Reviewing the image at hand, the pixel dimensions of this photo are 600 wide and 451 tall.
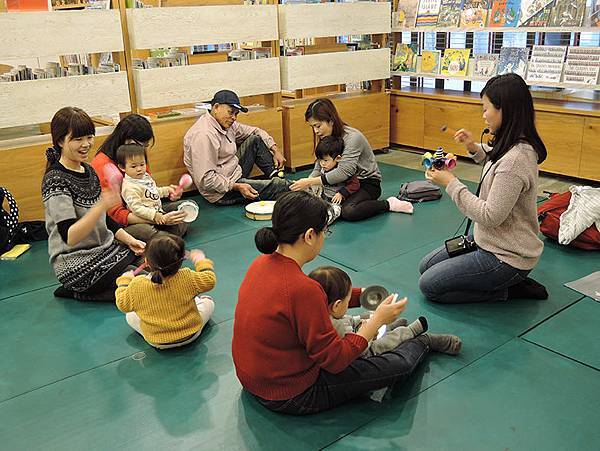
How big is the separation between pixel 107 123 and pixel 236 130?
119 cm

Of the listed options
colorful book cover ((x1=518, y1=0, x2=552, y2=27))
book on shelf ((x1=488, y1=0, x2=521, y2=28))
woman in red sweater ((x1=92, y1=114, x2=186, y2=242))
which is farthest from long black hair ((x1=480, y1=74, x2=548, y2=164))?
book on shelf ((x1=488, y1=0, x2=521, y2=28))

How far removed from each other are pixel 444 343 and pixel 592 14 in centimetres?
375

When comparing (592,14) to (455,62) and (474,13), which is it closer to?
(474,13)

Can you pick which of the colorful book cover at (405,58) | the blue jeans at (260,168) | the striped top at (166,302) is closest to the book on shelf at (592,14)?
the colorful book cover at (405,58)

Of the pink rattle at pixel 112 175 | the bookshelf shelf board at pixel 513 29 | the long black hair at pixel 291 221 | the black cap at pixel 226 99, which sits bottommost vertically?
the pink rattle at pixel 112 175

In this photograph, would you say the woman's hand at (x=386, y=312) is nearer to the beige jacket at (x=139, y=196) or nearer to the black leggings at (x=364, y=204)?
the beige jacket at (x=139, y=196)

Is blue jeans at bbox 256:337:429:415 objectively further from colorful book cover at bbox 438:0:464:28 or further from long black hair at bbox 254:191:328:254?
colorful book cover at bbox 438:0:464:28

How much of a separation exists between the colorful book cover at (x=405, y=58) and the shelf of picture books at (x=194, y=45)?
1772 millimetres

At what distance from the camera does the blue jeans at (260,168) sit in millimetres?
5148

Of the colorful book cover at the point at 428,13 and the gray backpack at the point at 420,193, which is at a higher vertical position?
the colorful book cover at the point at 428,13

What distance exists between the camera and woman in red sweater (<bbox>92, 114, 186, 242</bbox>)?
3967 millimetres

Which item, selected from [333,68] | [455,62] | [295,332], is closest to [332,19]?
[333,68]

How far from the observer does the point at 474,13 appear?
233 inches

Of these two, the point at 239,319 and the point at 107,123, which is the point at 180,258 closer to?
the point at 239,319
